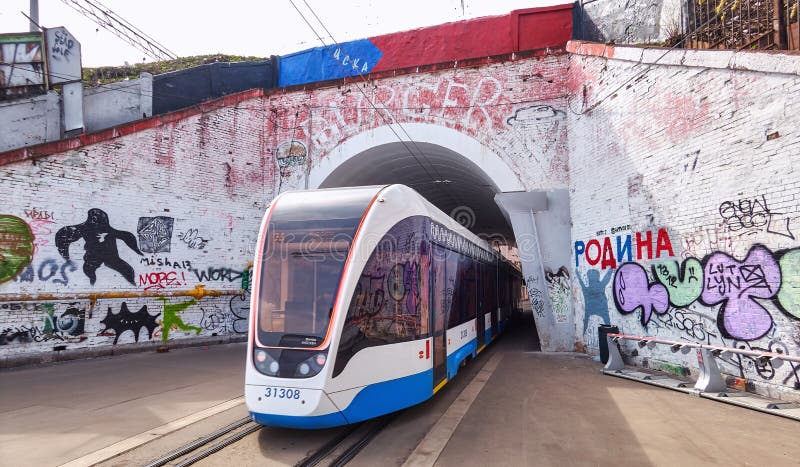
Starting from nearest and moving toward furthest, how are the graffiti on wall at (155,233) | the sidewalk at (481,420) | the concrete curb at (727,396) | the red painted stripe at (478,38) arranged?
the sidewalk at (481,420) → the concrete curb at (727,396) → the graffiti on wall at (155,233) → the red painted stripe at (478,38)

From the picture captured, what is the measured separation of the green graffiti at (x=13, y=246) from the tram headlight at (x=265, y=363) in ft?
25.7

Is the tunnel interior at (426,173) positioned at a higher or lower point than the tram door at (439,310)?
higher

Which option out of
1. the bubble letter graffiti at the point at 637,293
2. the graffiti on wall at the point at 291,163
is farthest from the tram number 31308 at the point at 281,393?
the graffiti on wall at the point at 291,163

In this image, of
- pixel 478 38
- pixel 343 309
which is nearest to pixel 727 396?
pixel 343 309

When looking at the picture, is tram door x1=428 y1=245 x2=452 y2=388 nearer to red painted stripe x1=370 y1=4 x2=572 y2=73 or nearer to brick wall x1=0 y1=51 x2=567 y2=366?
brick wall x1=0 y1=51 x2=567 y2=366

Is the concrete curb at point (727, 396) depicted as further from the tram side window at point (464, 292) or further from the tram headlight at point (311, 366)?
the tram headlight at point (311, 366)

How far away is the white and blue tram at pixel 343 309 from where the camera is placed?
5.17m

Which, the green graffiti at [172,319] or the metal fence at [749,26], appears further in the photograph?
the green graffiti at [172,319]

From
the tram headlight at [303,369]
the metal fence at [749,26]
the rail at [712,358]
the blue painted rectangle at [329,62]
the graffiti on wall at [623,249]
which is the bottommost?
the rail at [712,358]

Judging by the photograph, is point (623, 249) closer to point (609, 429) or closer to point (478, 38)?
point (609, 429)

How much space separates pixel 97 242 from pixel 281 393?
8.66 metres

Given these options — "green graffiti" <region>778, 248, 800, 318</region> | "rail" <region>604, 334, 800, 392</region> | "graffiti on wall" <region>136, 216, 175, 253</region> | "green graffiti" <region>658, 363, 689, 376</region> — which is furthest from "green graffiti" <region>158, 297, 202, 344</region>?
"green graffiti" <region>778, 248, 800, 318</region>

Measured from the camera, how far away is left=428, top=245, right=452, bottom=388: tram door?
22.2 feet

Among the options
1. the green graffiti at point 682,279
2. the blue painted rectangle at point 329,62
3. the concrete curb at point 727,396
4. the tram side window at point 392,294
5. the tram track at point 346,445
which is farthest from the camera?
the blue painted rectangle at point 329,62
